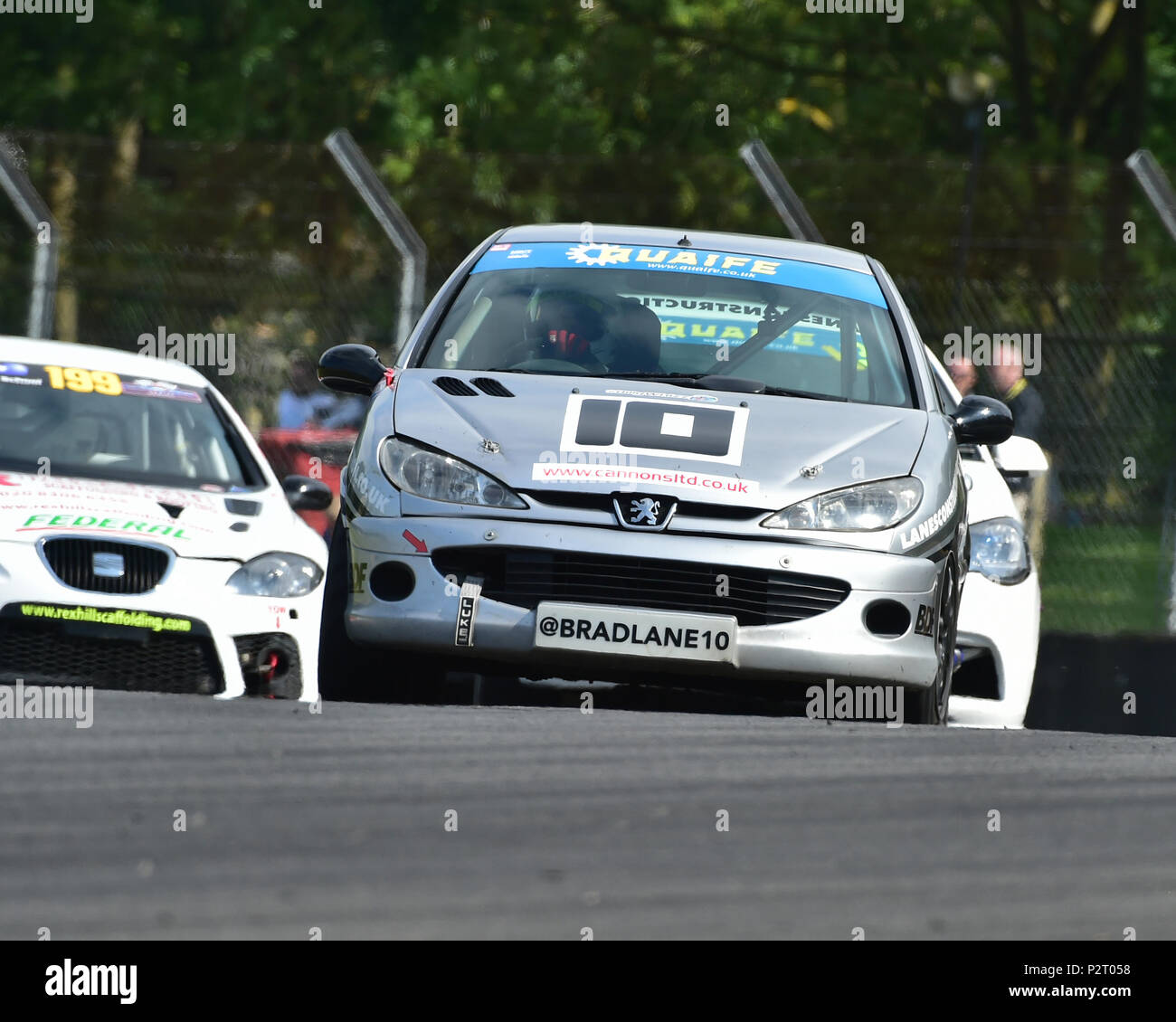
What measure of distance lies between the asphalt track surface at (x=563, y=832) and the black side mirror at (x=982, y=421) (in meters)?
2.23

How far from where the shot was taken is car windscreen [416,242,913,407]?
6.80 metres

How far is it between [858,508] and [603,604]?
76 centimetres

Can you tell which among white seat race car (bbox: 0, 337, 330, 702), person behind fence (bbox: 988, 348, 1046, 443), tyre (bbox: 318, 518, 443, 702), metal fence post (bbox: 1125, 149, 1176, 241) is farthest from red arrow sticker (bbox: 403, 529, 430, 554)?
person behind fence (bbox: 988, 348, 1046, 443)

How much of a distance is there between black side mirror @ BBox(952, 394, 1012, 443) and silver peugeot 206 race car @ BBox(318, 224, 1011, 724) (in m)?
0.43

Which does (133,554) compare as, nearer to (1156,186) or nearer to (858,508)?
(858,508)

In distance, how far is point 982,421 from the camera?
6.92 metres

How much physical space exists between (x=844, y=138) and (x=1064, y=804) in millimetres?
21854

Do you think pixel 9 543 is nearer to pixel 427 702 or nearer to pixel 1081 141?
pixel 427 702

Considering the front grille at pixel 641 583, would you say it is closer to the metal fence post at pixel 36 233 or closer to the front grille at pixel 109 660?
the front grille at pixel 109 660

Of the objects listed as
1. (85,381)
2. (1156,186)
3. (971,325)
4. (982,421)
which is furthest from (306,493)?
(971,325)

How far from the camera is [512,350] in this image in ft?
22.5

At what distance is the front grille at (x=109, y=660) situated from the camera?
7.36 metres

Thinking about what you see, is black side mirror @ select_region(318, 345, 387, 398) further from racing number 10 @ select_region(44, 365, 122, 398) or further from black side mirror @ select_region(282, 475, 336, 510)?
racing number 10 @ select_region(44, 365, 122, 398)
